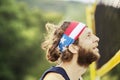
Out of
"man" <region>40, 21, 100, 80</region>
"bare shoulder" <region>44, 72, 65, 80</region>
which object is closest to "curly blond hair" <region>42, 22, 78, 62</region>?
"man" <region>40, 21, 100, 80</region>

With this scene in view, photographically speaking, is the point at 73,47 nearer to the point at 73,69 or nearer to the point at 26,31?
the point at 73,69

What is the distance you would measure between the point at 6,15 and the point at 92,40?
0.96 metres

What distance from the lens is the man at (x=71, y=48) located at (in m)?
2.17

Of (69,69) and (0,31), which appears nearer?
(69,69)

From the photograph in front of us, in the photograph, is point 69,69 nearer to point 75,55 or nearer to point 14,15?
point 75,55

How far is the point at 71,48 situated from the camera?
7.17 ft

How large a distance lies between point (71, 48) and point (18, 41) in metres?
0.91

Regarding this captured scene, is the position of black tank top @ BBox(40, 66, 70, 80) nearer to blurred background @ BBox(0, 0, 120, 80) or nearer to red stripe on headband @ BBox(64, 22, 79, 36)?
red stripe on headband @ BBox(64, 22, 79, 36)

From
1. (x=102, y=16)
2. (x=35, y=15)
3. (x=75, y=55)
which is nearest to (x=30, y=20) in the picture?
(x=35, y=15)

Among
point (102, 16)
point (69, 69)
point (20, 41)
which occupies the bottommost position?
point (69, 69)

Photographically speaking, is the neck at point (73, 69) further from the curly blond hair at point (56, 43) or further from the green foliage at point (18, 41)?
the green foliage at point (18, 41)

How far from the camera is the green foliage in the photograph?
3.00 meters

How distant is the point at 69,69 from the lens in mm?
2182

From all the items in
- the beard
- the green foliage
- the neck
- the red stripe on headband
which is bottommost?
the neck
